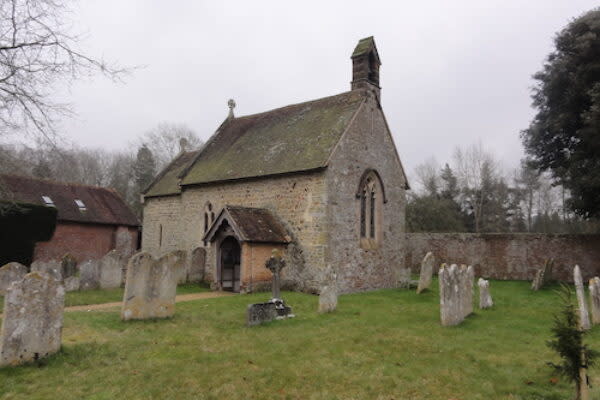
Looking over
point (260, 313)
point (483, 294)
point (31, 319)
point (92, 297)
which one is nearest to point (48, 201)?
point (92, 297)

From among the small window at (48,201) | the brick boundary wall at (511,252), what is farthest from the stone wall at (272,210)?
the brick boundary wall at (511,252)

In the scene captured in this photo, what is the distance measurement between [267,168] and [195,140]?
32.9 meters

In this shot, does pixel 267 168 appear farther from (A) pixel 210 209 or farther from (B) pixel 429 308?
(B) pixel 429 308

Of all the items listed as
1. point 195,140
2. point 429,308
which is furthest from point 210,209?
point 195,140

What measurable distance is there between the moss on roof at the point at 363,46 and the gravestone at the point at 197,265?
1220cm

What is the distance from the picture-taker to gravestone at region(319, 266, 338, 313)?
12.2m

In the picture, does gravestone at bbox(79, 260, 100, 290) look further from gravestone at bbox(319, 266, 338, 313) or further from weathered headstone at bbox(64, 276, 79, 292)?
gravestone at bbox(319, 266, 338, 313)

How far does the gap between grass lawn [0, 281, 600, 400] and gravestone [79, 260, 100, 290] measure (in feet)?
16.6

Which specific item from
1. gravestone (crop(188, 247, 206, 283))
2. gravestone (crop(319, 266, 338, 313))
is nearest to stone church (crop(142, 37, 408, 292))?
gravestone (crop(188, 247, 206, 283))

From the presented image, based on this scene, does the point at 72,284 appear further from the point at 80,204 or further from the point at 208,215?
the point at 80,204

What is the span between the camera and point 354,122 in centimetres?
1836

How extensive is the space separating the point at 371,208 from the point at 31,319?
14.8 metres

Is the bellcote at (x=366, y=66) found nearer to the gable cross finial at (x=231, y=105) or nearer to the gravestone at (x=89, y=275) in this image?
the gable cross finial at (x=231, y=105)

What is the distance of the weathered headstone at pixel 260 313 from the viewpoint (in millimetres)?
10391
